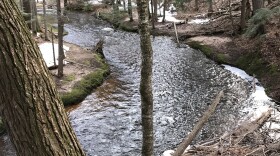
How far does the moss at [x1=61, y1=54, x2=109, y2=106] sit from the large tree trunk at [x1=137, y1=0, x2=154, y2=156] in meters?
8.78

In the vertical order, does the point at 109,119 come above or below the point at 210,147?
below

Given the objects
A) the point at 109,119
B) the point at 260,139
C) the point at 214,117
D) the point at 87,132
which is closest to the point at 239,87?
the point at 214,117

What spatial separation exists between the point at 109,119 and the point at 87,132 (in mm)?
1140

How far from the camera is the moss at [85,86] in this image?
46.5 feet

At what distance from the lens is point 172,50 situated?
2214 cm

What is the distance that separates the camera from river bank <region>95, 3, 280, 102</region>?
1543 centimetres

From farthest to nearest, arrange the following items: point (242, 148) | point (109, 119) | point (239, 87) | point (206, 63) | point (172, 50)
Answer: point (172, 50) → point (206, 63) → point (239, 87) → point (109, 119) → point (242, 148)

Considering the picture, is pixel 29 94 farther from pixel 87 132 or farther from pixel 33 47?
pixel 87 132

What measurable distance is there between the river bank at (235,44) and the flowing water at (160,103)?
901mm

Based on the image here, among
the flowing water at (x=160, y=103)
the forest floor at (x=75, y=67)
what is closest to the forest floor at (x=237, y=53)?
the flowing water at (x=160, y=103)

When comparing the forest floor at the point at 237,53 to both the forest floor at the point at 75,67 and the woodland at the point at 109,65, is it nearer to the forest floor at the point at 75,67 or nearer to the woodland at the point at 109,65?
the woodland at the point at 109,65

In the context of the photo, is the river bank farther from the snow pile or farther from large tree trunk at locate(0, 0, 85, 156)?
large tree trunk at locate(0, 0, 85, 156)

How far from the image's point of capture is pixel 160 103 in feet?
45.8

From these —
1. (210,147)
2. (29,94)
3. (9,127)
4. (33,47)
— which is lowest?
(210,147)
